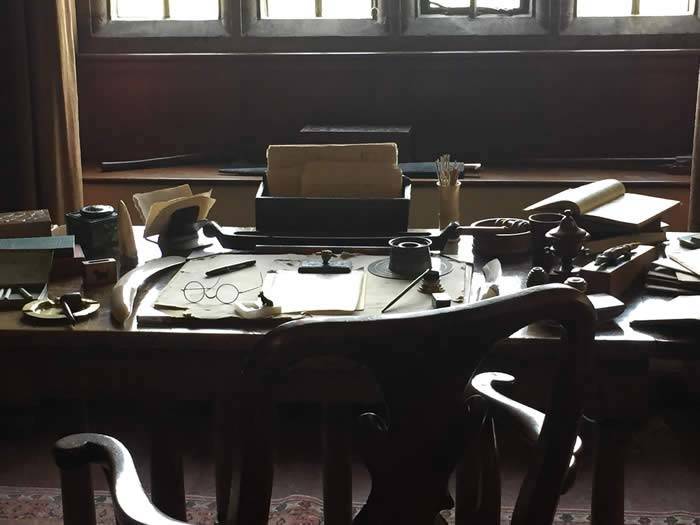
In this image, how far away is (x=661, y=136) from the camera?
3900mm

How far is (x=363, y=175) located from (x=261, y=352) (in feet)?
4.24

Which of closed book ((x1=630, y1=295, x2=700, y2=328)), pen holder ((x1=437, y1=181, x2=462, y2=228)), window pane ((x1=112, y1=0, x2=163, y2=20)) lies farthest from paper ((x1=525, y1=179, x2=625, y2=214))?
window pane ((x1=112, y1=0, x2=163, y2=20))

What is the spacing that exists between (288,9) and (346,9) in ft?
0.77

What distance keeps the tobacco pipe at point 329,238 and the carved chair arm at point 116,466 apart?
1026 mm

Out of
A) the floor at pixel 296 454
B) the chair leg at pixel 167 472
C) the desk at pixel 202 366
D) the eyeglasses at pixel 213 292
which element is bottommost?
the floor at pixel 296 454

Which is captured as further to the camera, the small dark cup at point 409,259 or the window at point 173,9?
the window at point 173,9

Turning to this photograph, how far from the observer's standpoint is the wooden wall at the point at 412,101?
3.88 meters

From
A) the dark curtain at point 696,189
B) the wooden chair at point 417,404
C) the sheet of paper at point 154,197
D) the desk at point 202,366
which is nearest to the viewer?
the wooden chair at point 417,404

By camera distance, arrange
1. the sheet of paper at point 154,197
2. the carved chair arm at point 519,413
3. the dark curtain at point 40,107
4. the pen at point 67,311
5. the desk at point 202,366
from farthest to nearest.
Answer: the dark curtain at point 40,107
the sheet of paper at point 154,197
the pen at point 67,311
the desk at point 202,366
the carved chair arm at point 519,413

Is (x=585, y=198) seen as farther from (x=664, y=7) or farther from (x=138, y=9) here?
(x=138, y=9)

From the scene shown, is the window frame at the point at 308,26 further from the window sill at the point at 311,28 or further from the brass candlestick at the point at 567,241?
the brass candlestick at the point at 567,241

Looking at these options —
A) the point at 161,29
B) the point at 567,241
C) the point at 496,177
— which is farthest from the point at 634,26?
the point at 567,241

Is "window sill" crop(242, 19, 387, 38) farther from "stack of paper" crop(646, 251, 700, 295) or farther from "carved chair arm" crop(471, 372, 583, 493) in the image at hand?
"carved chair arm" crop(471, 372, 583, 493)

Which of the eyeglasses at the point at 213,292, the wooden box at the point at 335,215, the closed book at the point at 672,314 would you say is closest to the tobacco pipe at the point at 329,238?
the wooden box at the point at 335,215
